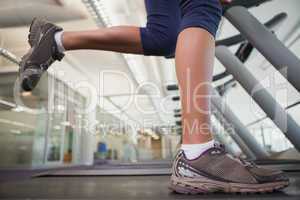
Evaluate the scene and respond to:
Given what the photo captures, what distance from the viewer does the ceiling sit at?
3688mm

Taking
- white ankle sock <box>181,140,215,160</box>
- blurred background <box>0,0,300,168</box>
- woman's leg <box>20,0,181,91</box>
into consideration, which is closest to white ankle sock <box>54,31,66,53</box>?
woman's leg <box>20,0,181,91</box>

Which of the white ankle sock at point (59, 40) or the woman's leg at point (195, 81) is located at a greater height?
the white ankle sock at point (59, 40)

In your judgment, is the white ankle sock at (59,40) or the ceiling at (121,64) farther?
the ceiling at (121,64)

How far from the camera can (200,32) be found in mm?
840

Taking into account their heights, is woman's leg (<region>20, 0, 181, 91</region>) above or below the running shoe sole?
above

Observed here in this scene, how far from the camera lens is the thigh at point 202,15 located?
0.85m

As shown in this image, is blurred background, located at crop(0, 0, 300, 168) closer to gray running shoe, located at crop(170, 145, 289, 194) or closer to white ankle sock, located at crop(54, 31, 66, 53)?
gray running shoe, located at crop(170, 145, 289, 194)

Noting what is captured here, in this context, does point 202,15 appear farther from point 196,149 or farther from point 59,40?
point 59,40

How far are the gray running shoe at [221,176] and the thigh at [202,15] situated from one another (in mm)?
374

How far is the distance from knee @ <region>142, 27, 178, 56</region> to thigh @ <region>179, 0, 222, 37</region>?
11 centimetres

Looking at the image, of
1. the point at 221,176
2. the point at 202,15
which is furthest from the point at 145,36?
the point at 221,176

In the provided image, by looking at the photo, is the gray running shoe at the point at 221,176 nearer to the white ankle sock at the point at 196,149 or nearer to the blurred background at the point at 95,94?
the white ankle sock at the point at 196,149

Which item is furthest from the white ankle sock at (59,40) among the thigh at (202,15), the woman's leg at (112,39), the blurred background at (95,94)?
the blurred background at (95,94)

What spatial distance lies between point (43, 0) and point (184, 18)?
3190 millimetres
